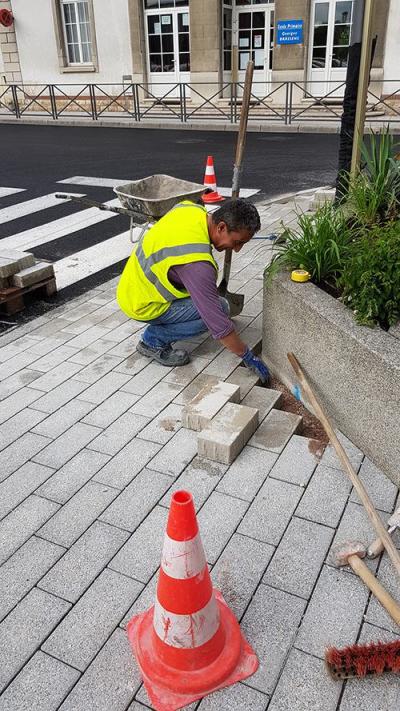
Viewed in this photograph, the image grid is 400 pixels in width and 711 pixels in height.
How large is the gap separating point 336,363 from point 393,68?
1667cm

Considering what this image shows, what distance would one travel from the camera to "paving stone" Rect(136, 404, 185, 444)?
343 cm

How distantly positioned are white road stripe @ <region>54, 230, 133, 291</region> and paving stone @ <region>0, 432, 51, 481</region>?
108 inches

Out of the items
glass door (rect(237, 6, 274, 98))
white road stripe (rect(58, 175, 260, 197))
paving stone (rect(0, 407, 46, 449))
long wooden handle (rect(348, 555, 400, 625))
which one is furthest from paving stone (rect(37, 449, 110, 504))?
glass door (rect(237, 6, 274, 98))

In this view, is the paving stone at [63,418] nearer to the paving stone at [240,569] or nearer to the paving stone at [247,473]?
the paving stone at [247,473]

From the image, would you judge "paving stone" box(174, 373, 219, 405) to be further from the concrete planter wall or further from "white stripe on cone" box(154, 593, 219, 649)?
"white stripe on cone" box(154, 593, 219, 649)

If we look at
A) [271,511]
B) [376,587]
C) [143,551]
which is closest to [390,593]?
[376,587]

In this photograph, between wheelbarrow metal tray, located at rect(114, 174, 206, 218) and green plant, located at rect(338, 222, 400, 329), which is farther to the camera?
wheelbarrow metal tray, located at rect(114, 174, 206, 218)

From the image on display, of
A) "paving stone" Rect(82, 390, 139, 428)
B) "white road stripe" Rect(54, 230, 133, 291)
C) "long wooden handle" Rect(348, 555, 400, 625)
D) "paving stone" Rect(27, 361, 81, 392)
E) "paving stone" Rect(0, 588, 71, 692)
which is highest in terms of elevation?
"long wooden handle" Rect(348, 555, 400, 625)

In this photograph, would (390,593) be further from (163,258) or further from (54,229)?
(54,229)

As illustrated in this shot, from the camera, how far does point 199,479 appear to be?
308 cm

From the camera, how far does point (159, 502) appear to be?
2.93 meters

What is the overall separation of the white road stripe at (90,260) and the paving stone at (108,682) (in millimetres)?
4235

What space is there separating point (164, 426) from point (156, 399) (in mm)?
331

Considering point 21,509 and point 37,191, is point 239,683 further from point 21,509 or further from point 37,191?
point 37,191
